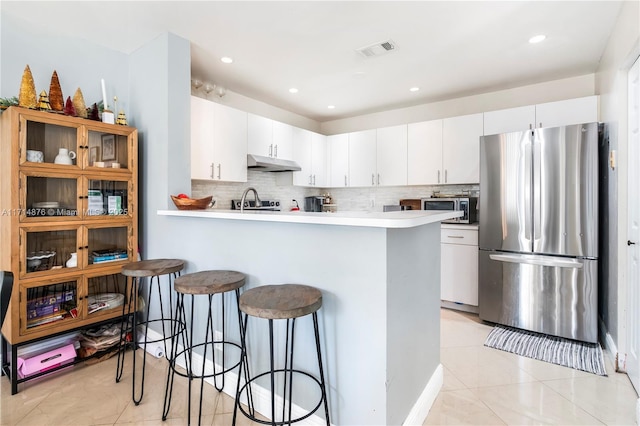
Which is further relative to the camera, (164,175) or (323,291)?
(164,175)

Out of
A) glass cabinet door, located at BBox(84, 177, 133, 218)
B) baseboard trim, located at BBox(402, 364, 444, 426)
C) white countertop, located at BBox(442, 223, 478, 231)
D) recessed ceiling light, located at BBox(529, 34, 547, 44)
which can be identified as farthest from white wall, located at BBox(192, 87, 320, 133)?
baseboard trim, located at BBox(402, 364, 444, 426)

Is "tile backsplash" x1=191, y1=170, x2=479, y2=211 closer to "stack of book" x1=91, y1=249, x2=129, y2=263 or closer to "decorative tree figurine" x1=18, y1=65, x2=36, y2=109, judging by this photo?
"stack of book" x1=91, y1=249, x2=129, y2=263

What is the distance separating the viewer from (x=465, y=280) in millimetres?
3398

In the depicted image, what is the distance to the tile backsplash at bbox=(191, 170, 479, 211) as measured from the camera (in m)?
3.70

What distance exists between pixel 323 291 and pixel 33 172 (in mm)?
2038

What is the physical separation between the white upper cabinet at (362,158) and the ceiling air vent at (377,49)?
161 centimetres

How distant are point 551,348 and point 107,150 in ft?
12.8

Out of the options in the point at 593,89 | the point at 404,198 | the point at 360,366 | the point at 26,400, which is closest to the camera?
the point at 360,366

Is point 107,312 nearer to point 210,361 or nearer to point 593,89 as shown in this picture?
point 210,361

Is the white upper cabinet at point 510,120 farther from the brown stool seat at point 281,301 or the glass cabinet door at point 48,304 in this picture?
the glass cabinet door at point 48,304

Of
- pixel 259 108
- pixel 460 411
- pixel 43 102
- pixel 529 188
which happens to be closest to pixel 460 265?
pixel 529 188

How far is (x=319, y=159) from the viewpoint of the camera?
4730 mm

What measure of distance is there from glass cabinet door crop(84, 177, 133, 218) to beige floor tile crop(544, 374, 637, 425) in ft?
10.9

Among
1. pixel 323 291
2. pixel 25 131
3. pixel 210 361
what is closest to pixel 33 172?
pixel 25 131
